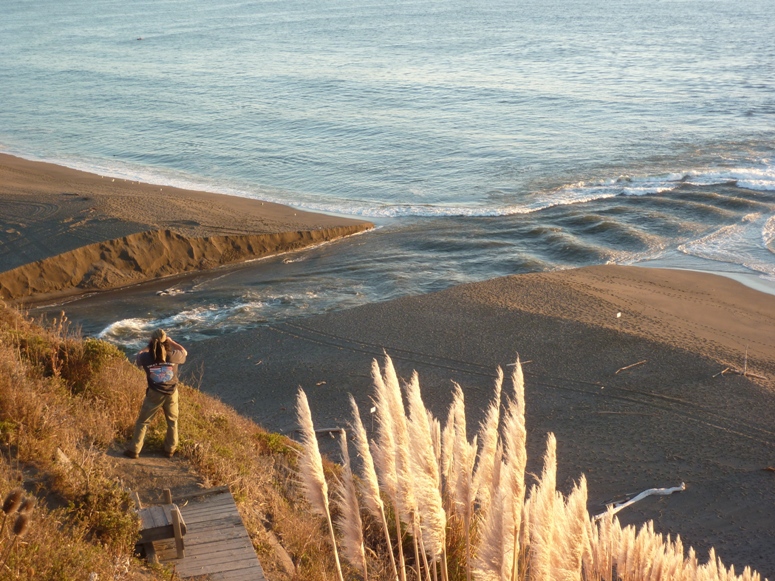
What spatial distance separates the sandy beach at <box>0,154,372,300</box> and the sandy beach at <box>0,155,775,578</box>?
49 mm

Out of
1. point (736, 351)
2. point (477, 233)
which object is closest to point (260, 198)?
point (477, 233)

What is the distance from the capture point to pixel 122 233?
18.1 m

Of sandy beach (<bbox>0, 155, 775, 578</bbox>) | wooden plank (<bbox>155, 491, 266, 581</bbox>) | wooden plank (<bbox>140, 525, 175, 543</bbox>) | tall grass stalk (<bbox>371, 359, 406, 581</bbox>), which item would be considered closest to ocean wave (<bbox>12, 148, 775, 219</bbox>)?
sandy beach (<bbox>0, 155, 775, 578</bbox>)

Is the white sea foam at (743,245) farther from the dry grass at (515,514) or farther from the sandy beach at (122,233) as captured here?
the dry grass at (515,514)

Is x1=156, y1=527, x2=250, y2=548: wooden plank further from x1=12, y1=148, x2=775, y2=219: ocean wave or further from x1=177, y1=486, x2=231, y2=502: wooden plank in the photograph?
x1=12, y1=148, x2=775, y2=219: ocean wave

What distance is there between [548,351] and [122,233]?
1056 centimetres

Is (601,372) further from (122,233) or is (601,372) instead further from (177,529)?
(122,233)

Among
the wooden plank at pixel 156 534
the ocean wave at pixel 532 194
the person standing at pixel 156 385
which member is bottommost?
the ocean wave at pixel 532 194

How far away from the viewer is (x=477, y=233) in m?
21.5

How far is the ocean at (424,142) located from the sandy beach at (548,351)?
47.2 inches

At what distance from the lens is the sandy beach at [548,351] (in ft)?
31.3

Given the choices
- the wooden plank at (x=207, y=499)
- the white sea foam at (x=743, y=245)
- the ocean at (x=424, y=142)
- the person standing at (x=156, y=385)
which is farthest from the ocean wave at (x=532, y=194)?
the wooden plank at (x=207, y=499)

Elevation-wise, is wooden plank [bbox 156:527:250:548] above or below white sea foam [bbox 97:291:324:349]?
above

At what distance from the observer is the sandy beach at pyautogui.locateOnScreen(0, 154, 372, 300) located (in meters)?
16.9
